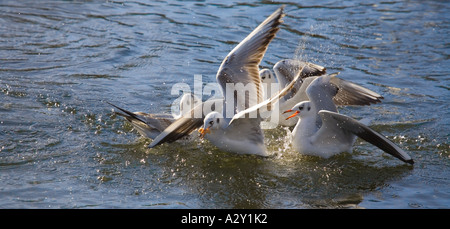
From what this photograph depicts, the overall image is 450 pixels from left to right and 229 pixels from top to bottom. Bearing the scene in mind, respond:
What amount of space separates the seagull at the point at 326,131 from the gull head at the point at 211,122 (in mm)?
934

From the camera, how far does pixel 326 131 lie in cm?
662

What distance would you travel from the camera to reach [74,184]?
572cm

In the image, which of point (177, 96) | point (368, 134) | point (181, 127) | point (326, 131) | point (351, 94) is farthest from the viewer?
point (177, 96)

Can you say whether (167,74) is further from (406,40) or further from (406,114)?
(406,40)

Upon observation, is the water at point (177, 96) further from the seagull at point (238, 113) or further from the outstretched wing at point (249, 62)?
the outstretched wing at point (249, 62)

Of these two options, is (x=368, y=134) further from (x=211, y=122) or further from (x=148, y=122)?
(x=148, y=122)

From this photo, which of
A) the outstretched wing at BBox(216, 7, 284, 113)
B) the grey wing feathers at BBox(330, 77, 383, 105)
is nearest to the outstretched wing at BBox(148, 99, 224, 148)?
the outstretched wing at BBox(216, 7, 284, 113)

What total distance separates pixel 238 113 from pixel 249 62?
1440mm

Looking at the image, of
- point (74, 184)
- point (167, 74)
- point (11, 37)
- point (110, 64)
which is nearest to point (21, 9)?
point (11, 37)

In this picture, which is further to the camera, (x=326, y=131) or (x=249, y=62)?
(x=249, y=62)

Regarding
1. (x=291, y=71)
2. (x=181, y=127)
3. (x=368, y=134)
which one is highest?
(x=291, y=71)

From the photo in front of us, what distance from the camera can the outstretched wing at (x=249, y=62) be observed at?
7.15m

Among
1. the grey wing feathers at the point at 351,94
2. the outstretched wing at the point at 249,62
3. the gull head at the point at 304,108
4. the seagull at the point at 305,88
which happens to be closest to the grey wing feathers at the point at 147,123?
the outstretched wing at the point at 249,62

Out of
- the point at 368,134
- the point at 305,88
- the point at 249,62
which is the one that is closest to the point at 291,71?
the point at 305,88
